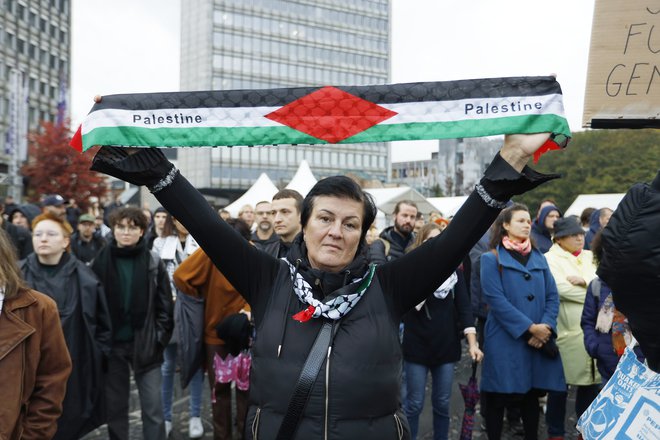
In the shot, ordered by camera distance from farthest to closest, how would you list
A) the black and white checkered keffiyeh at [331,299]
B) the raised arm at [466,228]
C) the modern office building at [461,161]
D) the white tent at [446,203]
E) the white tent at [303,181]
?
the modern office building at [461,161] < the white tent at [446,203] < the white tent at [303,181] < the black and white checkered keffiyeh at [331,299] < the raised arm at [466,228]

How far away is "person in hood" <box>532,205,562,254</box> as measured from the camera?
7188 millimetres

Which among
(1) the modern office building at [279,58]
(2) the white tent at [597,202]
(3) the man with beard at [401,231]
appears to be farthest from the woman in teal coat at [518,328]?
(1) the modern office building at [279,58]

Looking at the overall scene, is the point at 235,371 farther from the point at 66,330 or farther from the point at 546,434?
the point at 546,434

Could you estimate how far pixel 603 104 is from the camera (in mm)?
2266

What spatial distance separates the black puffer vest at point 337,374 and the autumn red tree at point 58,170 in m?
33.3

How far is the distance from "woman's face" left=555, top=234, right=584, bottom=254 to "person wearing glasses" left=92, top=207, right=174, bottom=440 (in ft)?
11.4

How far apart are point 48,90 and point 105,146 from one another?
58.9m

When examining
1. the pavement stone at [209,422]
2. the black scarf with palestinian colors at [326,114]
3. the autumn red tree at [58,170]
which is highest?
the autumn red tree at [58,170]

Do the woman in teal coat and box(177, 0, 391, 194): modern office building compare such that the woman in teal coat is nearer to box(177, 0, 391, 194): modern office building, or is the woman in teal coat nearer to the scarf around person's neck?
the scarf around person's neck

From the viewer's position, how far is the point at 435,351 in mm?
4648

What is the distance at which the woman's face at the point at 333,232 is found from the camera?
2.24m

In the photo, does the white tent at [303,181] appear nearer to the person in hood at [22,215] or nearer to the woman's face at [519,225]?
the person in hood at [22,215]

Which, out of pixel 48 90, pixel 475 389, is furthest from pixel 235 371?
pixel 48 90

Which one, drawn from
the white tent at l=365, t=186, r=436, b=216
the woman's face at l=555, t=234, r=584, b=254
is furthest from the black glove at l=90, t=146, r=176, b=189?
the white tent at l=365, t=186, r=436, b=216
